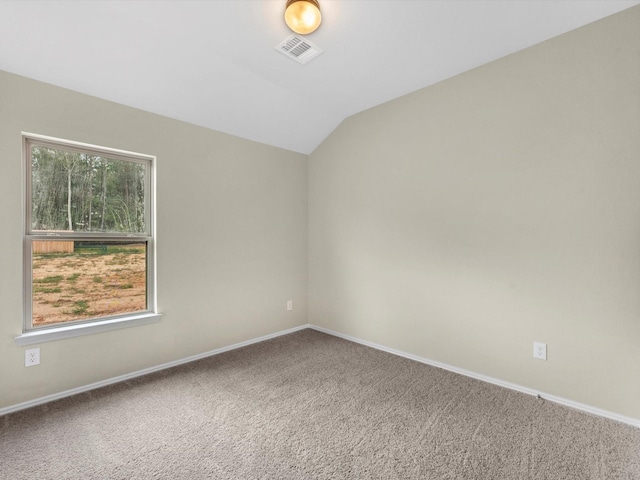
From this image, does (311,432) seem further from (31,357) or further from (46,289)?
(46,289)

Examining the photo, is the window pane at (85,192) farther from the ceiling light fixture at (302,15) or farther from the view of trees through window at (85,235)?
the ceiling light fixture at (302,15)

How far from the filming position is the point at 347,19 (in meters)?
2.13

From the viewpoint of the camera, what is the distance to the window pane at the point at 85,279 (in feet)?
7.70

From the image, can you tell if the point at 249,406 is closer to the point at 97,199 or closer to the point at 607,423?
the point at 97,199

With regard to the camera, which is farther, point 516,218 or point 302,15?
point 516,218

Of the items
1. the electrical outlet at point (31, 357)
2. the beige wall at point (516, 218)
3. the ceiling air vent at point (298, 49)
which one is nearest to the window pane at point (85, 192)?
the electrical outlet at point (31, 357)

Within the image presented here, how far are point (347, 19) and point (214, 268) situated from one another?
8.20ft

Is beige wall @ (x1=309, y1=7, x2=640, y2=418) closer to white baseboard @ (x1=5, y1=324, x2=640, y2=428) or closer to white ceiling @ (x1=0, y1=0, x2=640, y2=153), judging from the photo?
white baseboard @ (x1=5, y1=324, x2=640, y2=428)

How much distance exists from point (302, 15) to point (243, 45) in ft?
2.03

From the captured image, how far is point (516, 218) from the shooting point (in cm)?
245

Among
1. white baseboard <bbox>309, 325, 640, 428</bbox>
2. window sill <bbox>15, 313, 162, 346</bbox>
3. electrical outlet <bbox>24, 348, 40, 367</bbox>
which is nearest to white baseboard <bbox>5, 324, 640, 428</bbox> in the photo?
white baseboard <bbox>309, 325, 640, 428</bbox>

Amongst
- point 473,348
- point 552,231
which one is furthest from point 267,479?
point 552,231

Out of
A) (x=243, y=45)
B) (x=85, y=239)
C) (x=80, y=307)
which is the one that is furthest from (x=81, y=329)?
(x=243, y=45)

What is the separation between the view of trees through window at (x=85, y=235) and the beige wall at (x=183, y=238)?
154 mm
